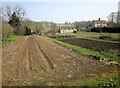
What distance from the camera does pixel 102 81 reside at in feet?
35.6

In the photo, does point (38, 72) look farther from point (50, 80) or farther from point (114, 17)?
point (114, 17)

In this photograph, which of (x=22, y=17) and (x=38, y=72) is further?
(x=22, y=17)

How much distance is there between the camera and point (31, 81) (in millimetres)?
11516

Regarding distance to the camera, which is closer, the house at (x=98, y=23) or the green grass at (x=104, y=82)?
the green grass at (x=104, y=82)

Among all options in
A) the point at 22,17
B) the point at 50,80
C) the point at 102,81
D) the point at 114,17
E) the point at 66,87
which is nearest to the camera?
the point at 66,87

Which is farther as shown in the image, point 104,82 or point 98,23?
point 98,23

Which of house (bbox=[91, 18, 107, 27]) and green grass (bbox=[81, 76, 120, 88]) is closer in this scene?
green grass (bbox=[81, 76, 120, 88])

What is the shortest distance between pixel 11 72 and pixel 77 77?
14.3 ft

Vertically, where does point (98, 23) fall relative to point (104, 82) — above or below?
below

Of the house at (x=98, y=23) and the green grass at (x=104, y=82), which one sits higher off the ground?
the green grass at (x=104, y=82)

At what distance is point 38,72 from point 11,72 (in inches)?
66.4

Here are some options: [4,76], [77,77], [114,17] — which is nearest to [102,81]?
[77,77]

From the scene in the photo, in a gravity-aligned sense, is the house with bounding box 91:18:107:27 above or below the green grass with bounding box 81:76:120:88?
below

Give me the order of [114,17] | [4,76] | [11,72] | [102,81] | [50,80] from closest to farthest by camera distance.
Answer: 1. [102,81]
2. [50,80]
3. [4,76]
4. [11,72]
5. [114,17]
